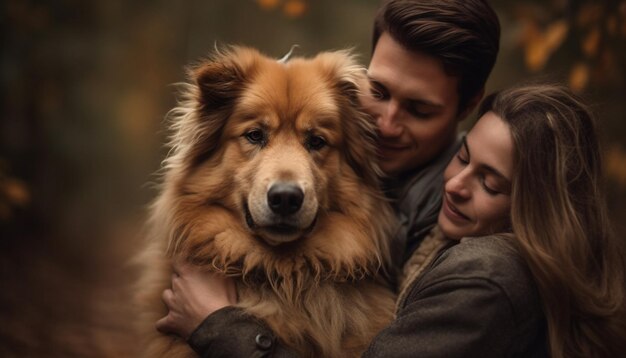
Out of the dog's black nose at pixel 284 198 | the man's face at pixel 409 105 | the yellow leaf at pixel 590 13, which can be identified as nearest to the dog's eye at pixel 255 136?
the dog's black nose at pixel 284 198

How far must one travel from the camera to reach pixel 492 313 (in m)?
1.91

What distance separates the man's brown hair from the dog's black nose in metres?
0.85

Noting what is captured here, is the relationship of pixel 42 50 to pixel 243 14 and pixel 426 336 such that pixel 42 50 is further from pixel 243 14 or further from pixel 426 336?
pixel 426 336

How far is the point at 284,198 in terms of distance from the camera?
246cm

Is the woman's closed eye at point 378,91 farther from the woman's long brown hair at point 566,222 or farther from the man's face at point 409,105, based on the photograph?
the woman's long brown hair at point 566,222

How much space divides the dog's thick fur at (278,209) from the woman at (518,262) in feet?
0.93

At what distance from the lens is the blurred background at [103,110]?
5.09 metres

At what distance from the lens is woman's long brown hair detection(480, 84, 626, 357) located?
2.03 meters

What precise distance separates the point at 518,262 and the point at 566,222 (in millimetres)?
241

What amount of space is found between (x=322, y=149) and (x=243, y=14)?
4507mm

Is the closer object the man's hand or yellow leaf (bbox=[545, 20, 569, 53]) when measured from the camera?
the man's hand

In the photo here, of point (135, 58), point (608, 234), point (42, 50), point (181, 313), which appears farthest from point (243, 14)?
point (608, 234)

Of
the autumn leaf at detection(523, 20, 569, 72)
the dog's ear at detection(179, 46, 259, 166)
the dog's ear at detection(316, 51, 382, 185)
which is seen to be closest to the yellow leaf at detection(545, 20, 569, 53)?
the autumn leaf at detection(523, 20, 569, 72)

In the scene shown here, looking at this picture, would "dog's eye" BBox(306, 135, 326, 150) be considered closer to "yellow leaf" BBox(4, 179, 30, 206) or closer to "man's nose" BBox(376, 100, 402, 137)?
"man's nose" BBox(376, 100, 402, 137)
